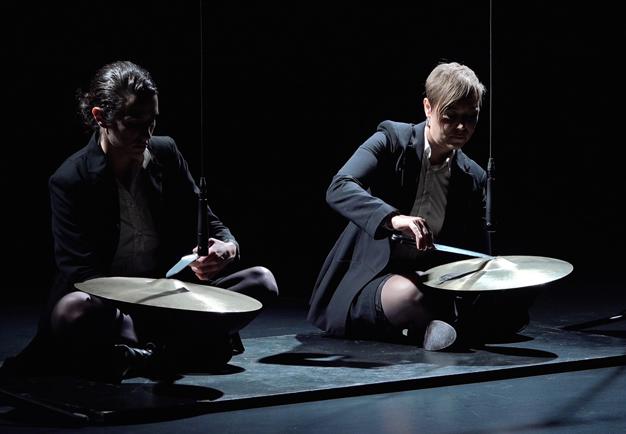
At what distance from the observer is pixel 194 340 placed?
312 cm

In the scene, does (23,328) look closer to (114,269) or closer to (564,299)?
(114,269)

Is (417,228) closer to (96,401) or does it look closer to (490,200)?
(490,200)

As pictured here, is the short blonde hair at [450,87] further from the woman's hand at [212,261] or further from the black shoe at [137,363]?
the black shoe at [137,363]

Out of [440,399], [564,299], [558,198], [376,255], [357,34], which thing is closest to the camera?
[440,399]

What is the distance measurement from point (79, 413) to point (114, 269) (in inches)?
25.6

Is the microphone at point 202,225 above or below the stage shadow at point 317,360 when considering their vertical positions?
above

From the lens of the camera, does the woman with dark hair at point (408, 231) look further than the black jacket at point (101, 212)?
Yes

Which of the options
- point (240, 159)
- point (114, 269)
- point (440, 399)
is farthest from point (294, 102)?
point (440, 399)

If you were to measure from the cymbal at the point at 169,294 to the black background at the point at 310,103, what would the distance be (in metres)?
1.72

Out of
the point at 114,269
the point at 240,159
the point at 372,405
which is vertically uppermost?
the point at 240,159

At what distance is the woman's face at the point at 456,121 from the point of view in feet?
11.8

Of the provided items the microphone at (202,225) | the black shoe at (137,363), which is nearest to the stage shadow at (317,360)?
the black shoe at (137,363)

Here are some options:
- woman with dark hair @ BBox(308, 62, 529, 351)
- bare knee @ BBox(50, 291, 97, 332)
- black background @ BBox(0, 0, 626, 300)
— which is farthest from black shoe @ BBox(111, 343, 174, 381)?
black background @ BBox(0, 0, 626, 300)

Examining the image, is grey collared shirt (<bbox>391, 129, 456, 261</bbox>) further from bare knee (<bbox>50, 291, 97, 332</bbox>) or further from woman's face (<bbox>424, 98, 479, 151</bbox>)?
bare knee (<bbox>50, 291, 97, 332</bbox>)
